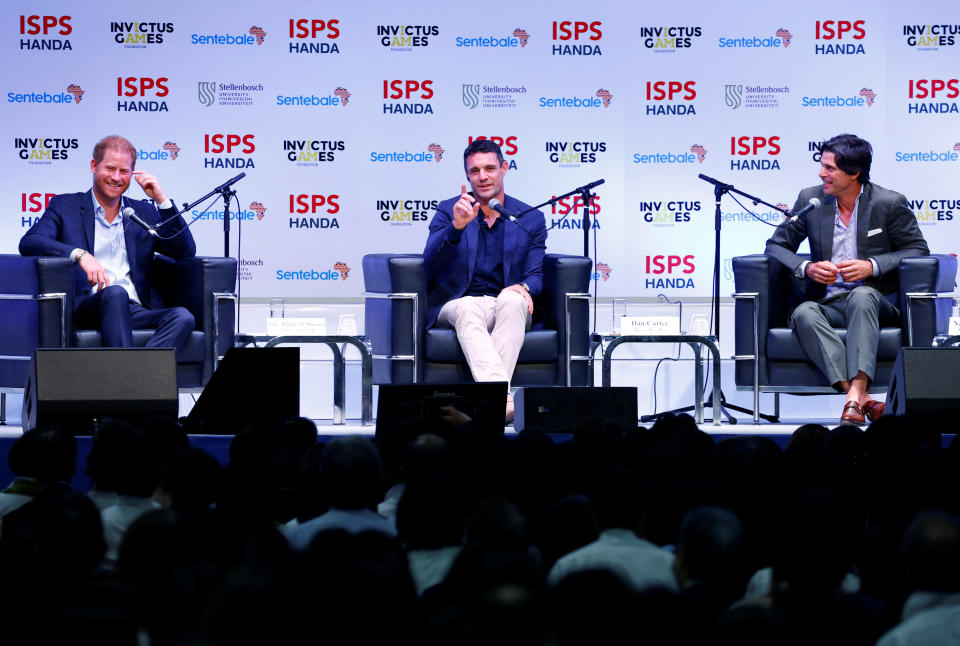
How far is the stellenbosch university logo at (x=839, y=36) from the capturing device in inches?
281

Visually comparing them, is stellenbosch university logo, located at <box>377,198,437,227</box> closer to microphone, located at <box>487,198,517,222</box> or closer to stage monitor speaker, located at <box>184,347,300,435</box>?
microphone, located at <box>487,198,517,222</box>

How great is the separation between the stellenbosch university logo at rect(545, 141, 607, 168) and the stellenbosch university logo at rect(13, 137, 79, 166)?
2.83 meters

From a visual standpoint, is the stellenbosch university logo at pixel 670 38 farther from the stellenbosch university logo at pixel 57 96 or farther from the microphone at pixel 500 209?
the stellenbosch university logo at pixel 57 96

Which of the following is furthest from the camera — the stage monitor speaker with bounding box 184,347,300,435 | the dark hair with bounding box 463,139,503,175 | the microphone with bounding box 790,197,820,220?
the dark hair with bounding box 463,139,503,175

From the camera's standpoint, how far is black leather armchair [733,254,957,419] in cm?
527

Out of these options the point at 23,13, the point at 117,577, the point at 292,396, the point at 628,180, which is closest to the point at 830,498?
the point at 117,577

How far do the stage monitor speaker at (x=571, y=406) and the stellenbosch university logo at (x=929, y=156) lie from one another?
3.83m

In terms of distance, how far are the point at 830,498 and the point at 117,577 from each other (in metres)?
1.13

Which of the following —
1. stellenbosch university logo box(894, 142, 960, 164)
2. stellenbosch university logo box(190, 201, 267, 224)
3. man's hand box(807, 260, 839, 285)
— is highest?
stellenbosch university logo box(894, 142, 960, 164)

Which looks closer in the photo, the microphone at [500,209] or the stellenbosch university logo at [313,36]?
the microphone at [500,209]

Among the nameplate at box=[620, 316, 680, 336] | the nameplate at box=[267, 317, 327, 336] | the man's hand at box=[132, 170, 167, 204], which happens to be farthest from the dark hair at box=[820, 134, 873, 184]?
the man's hand at box=[132, 170, 167, 204]

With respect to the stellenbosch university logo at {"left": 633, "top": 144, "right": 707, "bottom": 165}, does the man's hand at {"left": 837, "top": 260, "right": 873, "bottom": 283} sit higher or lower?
lower

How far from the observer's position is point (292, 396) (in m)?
4.17

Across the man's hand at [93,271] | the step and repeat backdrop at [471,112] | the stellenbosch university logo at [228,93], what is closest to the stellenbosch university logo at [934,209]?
the step and repeat backdrop at [471,112]
